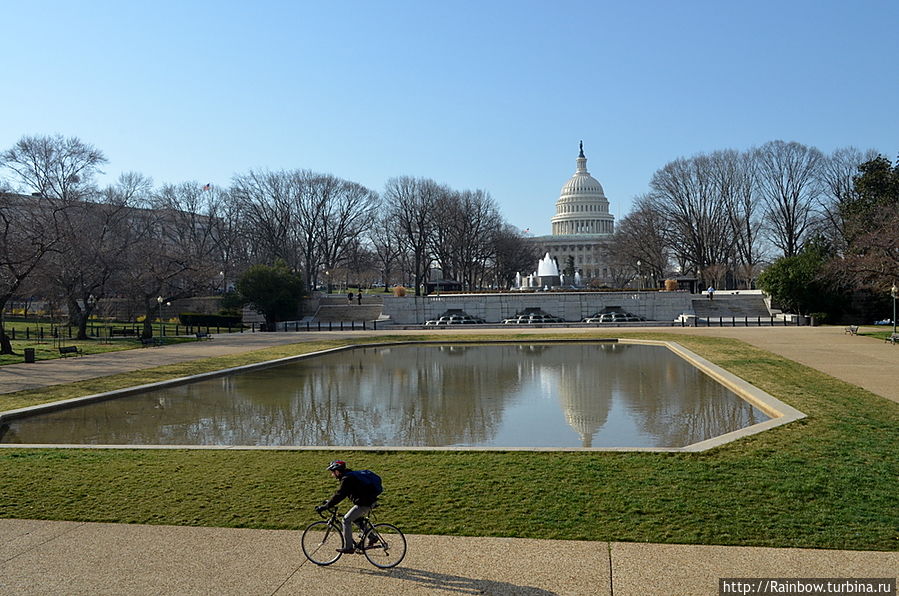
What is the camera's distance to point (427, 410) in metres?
15.4

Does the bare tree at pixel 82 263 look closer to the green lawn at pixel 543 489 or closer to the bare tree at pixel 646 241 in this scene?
the green lawn at pixel 543 489

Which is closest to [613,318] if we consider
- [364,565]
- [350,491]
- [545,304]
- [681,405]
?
[545,304]

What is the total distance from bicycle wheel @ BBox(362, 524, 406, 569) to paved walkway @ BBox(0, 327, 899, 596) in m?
0.09

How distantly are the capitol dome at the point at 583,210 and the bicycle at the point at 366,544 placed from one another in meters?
130

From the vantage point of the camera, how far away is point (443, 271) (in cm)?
7400

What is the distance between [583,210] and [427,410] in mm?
125177

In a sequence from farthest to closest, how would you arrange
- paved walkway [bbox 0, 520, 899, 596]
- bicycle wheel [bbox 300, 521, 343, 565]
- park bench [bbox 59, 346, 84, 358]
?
park bench [bbox 59, 346, 84, 358] → bicycle wheel [bbox 300, 521, 343, 565] → paved walkway [bbox 0, 520, 899, 596]

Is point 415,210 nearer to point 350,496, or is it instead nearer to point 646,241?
point 646,241

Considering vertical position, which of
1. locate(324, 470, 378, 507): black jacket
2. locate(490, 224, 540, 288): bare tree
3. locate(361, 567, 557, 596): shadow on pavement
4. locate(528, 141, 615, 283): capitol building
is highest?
locate(528, 141, 615, 283): capitol building

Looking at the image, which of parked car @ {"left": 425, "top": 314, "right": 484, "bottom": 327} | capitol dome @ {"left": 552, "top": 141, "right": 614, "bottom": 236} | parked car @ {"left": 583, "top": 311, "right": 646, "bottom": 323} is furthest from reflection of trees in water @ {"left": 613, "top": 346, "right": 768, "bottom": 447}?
capitol dome @ {"left": 552, "top": 141, "right": 614, "bottom": 236}

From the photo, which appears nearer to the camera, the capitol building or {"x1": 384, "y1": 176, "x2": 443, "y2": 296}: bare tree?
{"x1": 384, "y1": 176, "x2": 443, "y2": 296}: bare tree

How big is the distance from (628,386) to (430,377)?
5.87 meters

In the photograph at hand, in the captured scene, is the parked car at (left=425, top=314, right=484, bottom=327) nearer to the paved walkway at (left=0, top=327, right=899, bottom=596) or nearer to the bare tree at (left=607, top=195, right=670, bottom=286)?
the bare tree at (left=607, top=195, right=670, bottom=286)

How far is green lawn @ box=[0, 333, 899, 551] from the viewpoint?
7180mm
